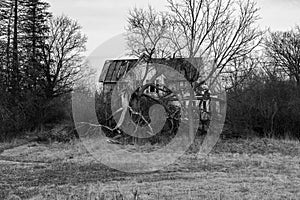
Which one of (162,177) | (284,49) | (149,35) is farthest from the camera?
(284,49)

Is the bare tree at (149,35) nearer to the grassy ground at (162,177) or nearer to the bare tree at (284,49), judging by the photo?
the grassy ground at (162,177)

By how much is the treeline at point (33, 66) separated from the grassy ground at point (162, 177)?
7.90 meters

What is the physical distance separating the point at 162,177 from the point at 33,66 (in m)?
19.2

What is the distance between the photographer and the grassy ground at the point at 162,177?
8.02 meters

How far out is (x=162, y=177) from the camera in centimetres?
1009

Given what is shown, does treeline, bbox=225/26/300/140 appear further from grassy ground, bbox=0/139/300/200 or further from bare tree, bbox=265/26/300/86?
bare tree, bbox=265/26/300/86

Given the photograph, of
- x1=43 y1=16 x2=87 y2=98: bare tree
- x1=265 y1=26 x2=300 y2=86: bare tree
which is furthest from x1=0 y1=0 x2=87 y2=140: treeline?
x1=265 y1=26 x2=300 y2=86: bare tree

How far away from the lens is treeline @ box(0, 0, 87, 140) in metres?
23.1

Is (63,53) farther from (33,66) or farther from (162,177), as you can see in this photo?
(162,177)

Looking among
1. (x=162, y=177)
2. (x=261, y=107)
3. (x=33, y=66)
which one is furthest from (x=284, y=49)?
(x=162, y=177)

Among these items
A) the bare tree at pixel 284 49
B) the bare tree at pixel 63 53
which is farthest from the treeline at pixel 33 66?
the bare tree at pixel 284 49

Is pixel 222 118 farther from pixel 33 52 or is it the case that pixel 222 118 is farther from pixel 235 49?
pixel 33 52

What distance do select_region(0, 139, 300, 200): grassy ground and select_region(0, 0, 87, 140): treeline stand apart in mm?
7904

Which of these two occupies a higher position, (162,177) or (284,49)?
(284,49)
